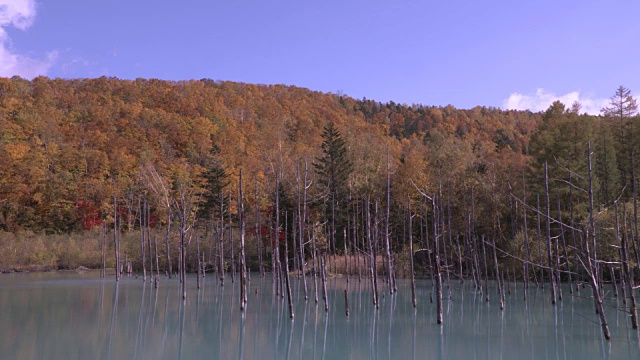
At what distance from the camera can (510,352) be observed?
14430mm

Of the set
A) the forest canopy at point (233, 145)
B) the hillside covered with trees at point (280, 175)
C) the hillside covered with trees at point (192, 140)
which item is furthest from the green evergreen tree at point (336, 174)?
the hillside covered with trees at point (192, 140)

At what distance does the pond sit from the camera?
14.5 m

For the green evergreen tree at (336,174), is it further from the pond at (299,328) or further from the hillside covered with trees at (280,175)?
the pond at (299,328)

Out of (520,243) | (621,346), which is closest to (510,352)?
(621,346)

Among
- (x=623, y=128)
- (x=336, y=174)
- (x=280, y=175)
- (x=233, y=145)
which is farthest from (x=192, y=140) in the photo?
(x=623, y=128)

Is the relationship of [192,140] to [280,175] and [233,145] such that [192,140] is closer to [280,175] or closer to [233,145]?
[233,145]

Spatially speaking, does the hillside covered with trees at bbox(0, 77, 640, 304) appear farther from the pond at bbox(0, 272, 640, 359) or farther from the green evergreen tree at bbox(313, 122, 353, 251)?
the pond at bbox(0, 272, 640, 359)

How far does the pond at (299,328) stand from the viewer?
47.5ft

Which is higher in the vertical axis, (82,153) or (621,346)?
(82,153)

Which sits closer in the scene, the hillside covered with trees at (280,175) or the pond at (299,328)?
the pond at (299,328)

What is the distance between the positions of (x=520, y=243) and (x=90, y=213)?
38.4 metres

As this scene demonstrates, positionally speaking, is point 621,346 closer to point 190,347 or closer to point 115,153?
point 190,347

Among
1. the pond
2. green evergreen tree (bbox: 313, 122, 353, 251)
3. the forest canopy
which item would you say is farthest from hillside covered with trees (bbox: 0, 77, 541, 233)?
the pond

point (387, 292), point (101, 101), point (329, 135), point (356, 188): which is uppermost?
point (101, 101)
